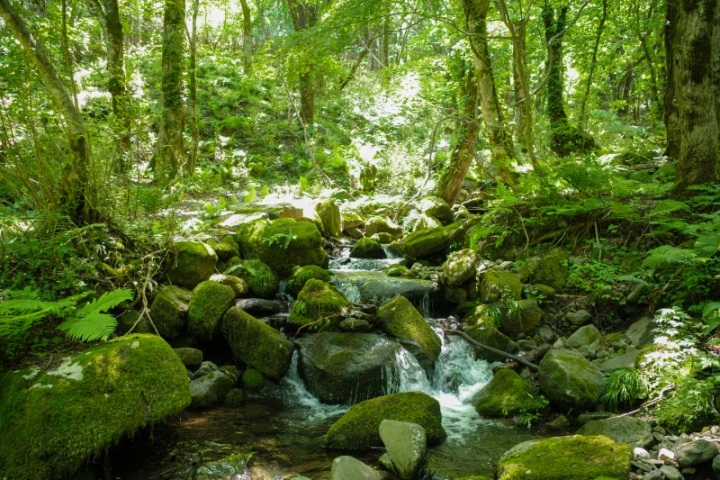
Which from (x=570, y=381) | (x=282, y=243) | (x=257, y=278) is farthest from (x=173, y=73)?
(x=570, y=381)

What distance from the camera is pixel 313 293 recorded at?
685cm

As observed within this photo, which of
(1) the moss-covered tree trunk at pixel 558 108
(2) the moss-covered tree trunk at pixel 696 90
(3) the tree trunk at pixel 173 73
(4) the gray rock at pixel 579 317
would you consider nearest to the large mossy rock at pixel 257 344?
(4) the gray rock at pixel 579 317

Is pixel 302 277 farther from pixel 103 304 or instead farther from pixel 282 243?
pixel 103 304

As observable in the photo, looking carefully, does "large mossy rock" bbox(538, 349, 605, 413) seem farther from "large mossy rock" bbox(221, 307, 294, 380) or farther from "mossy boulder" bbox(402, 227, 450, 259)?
"mossy boulder" bbox(402, 227, 450, 259)

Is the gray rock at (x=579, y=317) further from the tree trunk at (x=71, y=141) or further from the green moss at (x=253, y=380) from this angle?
the tree trunk at (x=71, y=141)

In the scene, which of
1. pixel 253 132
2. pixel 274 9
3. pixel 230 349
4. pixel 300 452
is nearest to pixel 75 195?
pixel 230 349

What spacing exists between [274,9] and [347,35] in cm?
2168

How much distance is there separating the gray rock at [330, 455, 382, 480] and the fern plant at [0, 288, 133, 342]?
2.21 m

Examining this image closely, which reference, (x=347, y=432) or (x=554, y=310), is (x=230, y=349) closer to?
(x=347, y=432)

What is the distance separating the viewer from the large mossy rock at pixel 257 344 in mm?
5949

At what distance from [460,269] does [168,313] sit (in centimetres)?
455

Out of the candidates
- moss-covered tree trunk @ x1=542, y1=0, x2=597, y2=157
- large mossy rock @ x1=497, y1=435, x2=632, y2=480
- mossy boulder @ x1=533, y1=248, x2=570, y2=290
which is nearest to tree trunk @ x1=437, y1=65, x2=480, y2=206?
moss-covered tree trunk @ x1=542, y1=0, x2=597, y2=157

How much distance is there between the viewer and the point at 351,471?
148 inches

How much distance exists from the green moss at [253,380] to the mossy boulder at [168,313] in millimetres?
1154
